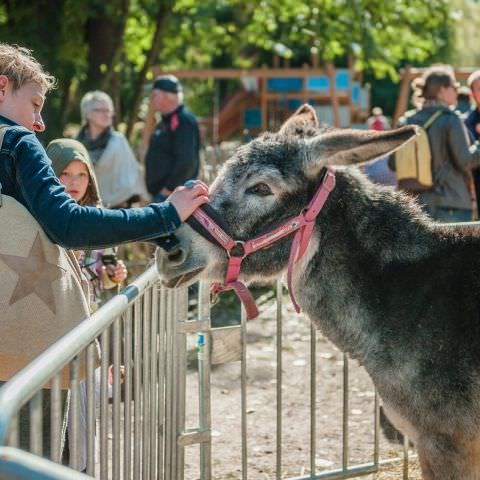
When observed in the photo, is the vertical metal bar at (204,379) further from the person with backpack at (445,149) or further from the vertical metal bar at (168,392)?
the person with backpack at (445,149)

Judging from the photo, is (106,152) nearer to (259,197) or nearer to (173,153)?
(173,153)

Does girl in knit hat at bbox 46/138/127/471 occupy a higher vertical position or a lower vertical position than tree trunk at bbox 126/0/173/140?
lower

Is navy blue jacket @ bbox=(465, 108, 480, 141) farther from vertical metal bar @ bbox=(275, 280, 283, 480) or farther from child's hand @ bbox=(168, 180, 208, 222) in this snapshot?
child's hand @ bbox=(168, 180, 208, 222)

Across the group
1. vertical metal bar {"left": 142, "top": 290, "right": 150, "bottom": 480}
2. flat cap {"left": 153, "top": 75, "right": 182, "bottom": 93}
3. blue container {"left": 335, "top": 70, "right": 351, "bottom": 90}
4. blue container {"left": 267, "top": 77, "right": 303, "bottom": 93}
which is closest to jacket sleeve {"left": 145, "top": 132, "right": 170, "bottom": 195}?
flat cap {"left": 153, "top": 75, "right": 182, "bottom": 93}

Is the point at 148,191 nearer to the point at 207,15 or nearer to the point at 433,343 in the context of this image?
the point at 433,343

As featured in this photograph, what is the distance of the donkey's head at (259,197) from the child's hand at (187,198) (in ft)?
0.72

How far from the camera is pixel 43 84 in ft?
11.1

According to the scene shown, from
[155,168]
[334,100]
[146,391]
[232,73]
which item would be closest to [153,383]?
[146,391]

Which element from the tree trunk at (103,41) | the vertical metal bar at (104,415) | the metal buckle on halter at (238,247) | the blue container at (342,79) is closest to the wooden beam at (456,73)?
the tree trunk at (103,41)

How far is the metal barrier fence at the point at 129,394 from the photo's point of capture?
2.16m

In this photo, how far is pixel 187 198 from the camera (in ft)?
11.2

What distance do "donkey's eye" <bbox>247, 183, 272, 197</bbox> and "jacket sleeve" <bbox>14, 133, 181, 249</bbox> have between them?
2.62 ft

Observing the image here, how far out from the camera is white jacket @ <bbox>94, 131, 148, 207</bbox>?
915 cm

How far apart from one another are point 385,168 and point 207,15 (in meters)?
10.8
